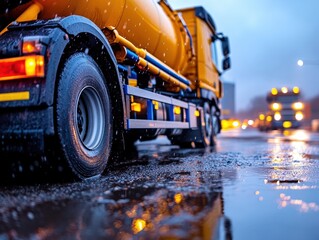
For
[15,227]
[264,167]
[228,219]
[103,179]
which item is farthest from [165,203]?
[264,167]

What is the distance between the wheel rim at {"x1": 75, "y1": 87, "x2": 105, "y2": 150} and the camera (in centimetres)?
448

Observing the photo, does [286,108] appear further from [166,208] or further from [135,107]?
[166,208]

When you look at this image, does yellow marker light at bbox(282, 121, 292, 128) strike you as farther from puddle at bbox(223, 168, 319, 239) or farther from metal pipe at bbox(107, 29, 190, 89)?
puddle at bbox(223, 168, 319, 239)

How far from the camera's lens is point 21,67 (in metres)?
3.54

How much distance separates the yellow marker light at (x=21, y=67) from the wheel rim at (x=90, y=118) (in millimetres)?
950

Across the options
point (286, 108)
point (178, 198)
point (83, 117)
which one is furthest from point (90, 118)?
point (286, 108)

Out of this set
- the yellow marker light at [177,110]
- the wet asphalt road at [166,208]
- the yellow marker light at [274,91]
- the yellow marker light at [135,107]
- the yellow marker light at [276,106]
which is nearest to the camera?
the wet asphalt road at [166,208]

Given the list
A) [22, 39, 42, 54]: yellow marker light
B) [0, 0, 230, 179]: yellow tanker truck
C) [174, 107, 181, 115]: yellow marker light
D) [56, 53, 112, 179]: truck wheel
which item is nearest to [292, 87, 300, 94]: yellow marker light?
[174, 107, 181, 115]: yellow marker light

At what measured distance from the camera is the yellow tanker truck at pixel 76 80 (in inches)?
140

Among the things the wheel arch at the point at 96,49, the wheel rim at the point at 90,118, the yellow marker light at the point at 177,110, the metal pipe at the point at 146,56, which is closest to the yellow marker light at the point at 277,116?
the metal pipe at the point at 146,56

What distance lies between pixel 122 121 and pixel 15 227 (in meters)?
2.71

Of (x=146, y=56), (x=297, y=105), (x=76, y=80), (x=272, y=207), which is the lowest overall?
(x=272, y=207)

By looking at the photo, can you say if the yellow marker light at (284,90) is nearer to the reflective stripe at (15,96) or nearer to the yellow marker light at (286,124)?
the yellow marker light at (286,124)

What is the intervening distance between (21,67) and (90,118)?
1.21 m
